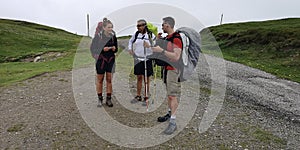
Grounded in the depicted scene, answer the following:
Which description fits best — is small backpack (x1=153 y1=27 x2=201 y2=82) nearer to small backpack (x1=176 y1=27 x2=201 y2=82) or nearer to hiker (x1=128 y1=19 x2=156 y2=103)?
small backpack (x1=176 y1=27 x2=201 y2=82)

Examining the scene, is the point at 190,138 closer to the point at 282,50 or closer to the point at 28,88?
the point at 28,88

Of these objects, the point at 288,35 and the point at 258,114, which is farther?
the point at 288,35

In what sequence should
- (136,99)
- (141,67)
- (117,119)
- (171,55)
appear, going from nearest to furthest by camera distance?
(171,55), (117,119), (141,67), (136,99)

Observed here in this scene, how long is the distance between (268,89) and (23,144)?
12345 mm

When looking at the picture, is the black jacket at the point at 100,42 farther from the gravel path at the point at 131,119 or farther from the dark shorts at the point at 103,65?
the gravel path at the point at 131,119

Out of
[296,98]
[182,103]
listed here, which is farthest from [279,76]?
[182,103]

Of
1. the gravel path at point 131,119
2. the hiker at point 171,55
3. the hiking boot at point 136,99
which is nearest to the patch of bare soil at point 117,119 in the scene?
the gravel path at point 131,119

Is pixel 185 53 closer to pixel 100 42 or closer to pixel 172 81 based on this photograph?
pixel 172 81

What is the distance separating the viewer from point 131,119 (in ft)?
26.9

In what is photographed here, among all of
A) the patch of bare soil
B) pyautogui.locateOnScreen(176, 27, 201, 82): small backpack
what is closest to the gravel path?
the patch of bare soil

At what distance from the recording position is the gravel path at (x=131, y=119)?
23.1 ft

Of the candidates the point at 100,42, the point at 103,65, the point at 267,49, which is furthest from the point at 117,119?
the point at 267,49

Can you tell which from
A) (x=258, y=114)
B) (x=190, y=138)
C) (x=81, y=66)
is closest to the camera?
(x=190, y=138)

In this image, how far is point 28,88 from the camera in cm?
1249
